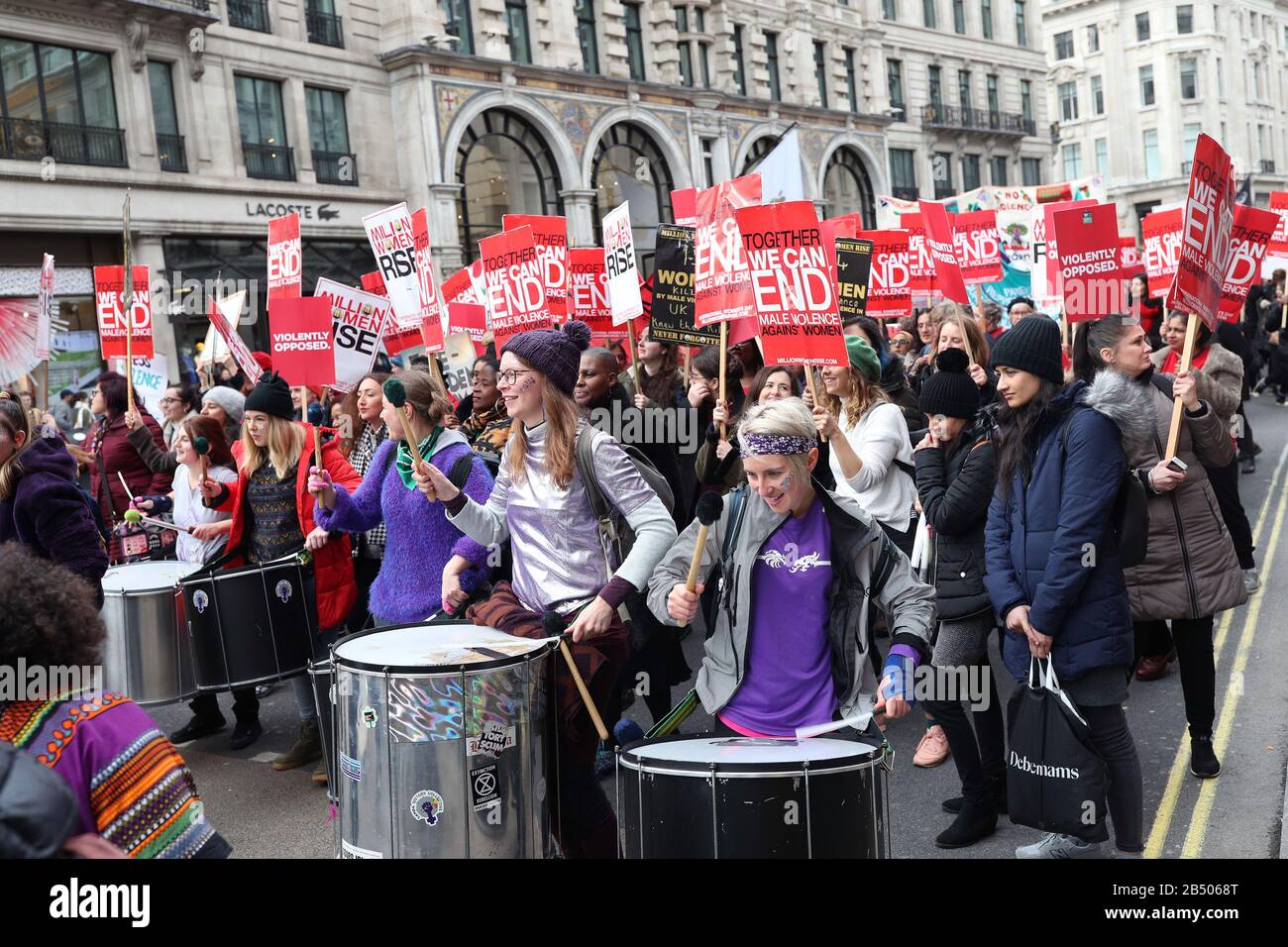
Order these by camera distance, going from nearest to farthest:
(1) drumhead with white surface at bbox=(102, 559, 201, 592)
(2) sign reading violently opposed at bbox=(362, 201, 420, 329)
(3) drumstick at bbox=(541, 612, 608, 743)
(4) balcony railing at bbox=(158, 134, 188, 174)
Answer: (3) drumstick at bbox=(541, 612, 608, 743), (1) drumhead with white surface at bbox=(102, 559, 201, 592), (2) sign reading violently opposed at bbox=(362, 201, 420, 329), (4) balcony railing at bbox=(158, 134, 188, 174)

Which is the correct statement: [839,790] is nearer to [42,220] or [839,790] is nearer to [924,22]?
[42,220]

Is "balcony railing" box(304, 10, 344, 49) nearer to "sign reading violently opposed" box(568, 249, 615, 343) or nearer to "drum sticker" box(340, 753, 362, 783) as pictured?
"sign reading violently opposed" box(568, 249, 615, 343)

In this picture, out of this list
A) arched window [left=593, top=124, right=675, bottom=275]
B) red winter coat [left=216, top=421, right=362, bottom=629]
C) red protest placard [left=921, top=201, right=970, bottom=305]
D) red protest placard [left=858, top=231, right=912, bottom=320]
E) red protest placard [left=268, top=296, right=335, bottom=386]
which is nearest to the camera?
red winter coat [left=216, top=421, right=362, bottom=629]

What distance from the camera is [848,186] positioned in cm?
4128

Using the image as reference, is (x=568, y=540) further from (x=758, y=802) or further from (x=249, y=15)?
(x=249, y=15)

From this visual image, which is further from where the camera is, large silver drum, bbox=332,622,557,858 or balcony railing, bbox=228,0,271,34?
balcony railing, bbox=228,0,271,34

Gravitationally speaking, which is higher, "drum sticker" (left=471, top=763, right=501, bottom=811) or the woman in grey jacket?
the woman in grey jacket

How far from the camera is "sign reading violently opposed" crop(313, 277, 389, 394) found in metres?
7.16

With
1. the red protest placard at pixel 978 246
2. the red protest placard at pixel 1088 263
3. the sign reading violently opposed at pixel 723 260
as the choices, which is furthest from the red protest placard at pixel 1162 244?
the sign reading violently opposed at pixel 723 260

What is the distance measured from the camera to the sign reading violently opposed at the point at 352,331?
23.5 feet

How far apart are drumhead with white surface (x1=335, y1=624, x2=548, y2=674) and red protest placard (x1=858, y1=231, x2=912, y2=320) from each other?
8.95 metres

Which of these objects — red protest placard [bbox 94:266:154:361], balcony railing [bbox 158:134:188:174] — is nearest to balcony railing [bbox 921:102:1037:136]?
balcony railing [bbox 158:134:188:174]

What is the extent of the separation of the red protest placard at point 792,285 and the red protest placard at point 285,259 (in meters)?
2.75
